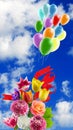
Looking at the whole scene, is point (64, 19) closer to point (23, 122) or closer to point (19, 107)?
point (19, 107)

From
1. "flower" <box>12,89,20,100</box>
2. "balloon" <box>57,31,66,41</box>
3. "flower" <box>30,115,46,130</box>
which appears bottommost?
"flower" <box>30,115,46,130</box>

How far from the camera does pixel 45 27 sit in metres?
7.49

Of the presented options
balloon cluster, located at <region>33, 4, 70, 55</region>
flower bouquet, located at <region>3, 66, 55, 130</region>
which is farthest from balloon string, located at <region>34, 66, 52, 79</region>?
balloon cluster, located at <region>33, 4, 70, 55</region>

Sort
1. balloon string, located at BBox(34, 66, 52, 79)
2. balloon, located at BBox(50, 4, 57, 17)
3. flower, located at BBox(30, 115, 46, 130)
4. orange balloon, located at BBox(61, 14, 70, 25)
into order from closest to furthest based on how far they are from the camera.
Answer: flower, located at BBox(30, 115, 46, 130)
balloon string, located at BBox(34, 66, 52, 79)
orange balloon, located at BBox(61, 14, 70, 25)
balloon, located at BBox(50, 4, 57, 17)

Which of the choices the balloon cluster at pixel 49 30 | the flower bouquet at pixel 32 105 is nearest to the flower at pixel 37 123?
the flower bouquet at pixel 32 105

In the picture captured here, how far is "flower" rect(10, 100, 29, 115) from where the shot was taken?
217 inches

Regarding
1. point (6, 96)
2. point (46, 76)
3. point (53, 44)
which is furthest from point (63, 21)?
point (6, 96)

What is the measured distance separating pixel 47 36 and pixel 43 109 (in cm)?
215

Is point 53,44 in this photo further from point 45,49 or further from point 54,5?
point 54,5

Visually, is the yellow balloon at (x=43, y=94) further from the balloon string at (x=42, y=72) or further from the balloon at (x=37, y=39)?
the balloon at (x=37, y=39)

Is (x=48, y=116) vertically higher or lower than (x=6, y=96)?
lower

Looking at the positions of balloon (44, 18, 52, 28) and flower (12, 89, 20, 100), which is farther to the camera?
balloon (44, 18, 52, 28)

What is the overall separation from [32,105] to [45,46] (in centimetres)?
183

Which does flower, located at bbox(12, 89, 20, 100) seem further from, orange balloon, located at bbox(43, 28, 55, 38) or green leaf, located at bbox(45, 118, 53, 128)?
orange balloon, located at bbox(43, 28, 55, 38)
